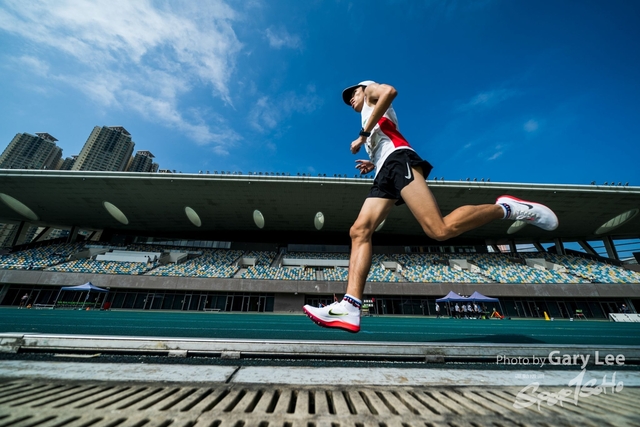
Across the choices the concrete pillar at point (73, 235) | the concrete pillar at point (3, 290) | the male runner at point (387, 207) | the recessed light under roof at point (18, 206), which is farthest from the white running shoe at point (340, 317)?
the concrete pillar at point (73, 235)

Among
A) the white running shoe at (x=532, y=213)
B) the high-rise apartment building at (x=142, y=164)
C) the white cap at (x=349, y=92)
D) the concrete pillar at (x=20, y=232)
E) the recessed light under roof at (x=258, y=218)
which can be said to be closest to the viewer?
the white running shoe at (x=532, y=213)

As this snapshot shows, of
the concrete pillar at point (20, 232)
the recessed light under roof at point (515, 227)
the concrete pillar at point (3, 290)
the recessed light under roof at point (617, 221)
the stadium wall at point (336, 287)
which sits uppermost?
the recessed light under roof at point (617, 221)

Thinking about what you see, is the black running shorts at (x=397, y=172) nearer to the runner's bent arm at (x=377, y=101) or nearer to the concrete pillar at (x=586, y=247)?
the runner's bent arm at (x=377, y=101)

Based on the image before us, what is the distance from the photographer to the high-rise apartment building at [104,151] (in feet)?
202

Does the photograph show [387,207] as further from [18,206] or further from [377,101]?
[18,206]

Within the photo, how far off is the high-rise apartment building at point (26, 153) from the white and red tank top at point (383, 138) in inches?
3301

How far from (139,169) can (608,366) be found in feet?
262

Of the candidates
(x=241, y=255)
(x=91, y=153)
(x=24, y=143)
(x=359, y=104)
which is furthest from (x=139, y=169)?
(x=359, y=104)

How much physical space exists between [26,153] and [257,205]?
70883mm

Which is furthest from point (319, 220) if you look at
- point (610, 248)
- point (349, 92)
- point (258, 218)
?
point (610, 248)

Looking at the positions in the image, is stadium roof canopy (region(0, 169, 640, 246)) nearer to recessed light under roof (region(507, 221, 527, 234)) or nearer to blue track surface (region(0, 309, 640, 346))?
recessed light under roof (region(507, 221, 527, 234))

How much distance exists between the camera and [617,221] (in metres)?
23.8

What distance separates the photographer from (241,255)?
2689cm

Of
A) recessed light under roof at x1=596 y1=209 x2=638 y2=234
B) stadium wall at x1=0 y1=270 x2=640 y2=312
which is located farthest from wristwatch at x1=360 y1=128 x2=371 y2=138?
recessed light under roof at x1=596 y1=209 x2=638 y2=234
